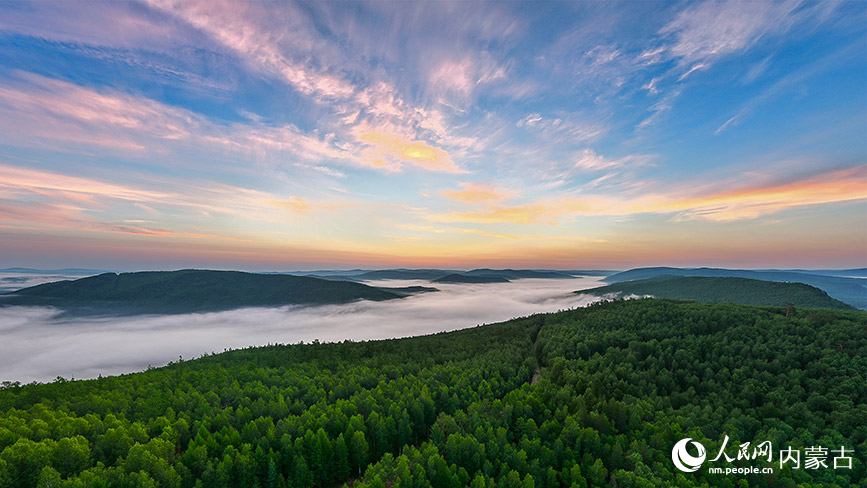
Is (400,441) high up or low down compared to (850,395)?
down

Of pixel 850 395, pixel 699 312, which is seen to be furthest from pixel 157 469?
pixel 699 312

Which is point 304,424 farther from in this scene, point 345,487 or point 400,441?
point 400,441

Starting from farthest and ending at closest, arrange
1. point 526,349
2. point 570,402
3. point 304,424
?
point 526,349 < point 570,402 < point 304,424

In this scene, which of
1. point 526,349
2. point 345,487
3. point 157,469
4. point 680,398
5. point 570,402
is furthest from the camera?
point 526,349

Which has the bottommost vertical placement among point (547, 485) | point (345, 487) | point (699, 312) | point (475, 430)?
point (345, 487)

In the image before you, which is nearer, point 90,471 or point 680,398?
point 90,471

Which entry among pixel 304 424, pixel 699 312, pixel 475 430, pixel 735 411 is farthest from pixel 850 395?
pixel 304 424

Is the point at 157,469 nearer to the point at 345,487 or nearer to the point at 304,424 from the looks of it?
the point at 304,424
